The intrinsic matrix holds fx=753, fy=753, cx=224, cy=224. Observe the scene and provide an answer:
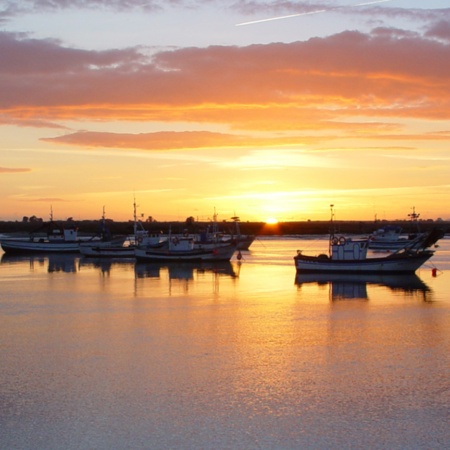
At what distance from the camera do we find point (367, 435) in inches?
432

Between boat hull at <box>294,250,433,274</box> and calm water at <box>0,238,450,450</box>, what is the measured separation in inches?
364

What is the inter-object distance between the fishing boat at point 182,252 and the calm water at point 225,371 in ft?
74.0

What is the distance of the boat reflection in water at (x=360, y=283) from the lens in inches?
1165

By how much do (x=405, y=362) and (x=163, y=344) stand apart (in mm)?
5727

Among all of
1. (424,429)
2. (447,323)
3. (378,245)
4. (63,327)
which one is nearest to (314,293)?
(447,323)

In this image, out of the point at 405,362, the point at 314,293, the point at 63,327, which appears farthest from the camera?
the point at 314,293

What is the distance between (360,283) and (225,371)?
66.0 ft

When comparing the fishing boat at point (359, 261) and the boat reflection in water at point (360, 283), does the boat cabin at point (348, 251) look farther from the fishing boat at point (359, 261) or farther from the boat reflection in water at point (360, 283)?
the boat reflection in water at point (360, 283)

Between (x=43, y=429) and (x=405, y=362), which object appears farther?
(x=405, y=362)

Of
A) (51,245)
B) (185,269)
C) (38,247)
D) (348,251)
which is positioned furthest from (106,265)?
(38,247)

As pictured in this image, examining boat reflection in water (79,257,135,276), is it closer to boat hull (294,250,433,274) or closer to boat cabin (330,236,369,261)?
boat hull (294,250,433,274)

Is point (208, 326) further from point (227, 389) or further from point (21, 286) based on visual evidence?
point (21, 286)

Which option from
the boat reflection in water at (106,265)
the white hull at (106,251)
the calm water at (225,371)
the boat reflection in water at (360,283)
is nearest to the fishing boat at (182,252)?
the boat reflection in water at (106,265)

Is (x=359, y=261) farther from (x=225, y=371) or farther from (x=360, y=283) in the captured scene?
(x=225, y=371)
